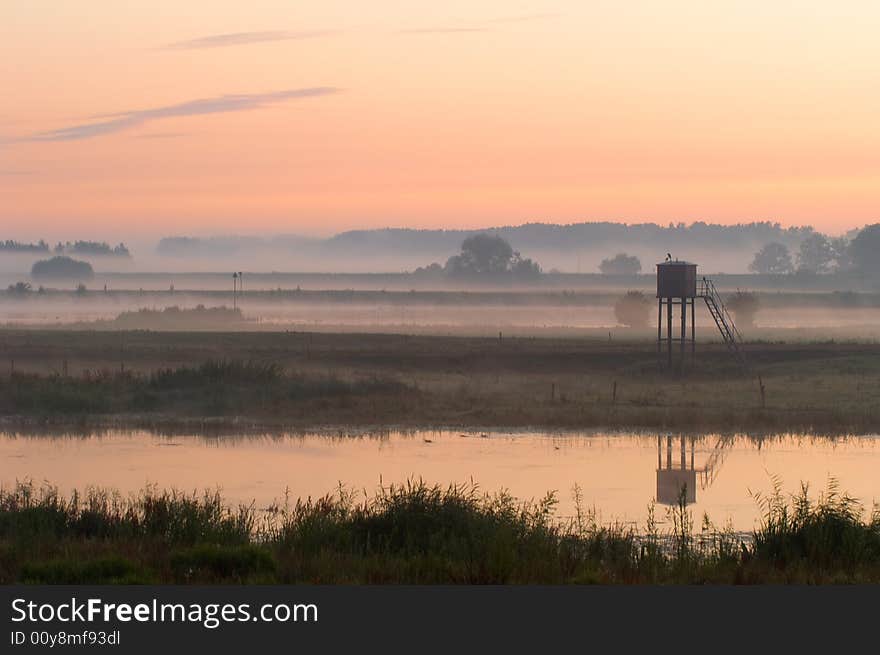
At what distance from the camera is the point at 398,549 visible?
21.2 meters

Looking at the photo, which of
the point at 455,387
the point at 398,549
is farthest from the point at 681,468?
the point at 455,387

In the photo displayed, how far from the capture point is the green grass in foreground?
1834cm

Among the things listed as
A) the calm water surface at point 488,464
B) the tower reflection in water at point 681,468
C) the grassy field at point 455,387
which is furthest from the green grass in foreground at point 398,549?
the grassy field at point 455,387

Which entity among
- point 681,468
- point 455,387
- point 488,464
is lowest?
point 681,468

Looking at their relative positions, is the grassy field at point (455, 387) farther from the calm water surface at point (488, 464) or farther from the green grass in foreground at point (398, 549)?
the green grass in foreground at point (398, 549)

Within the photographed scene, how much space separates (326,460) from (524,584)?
837 inches

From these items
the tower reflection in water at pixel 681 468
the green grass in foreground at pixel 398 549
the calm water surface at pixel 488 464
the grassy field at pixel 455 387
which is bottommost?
the tower reflection in water at pixel 681 468

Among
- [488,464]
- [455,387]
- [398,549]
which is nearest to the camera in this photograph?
[398,549]

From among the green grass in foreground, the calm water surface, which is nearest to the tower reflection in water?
the calm water surface

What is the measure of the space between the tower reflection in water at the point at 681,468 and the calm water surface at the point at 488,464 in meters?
0.04

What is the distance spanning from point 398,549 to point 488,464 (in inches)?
660

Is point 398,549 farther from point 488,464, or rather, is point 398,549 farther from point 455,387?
point 455,387

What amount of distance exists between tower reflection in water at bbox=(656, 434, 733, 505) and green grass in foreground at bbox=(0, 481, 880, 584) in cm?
787

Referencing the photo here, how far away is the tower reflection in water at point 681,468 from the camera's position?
108 feet
